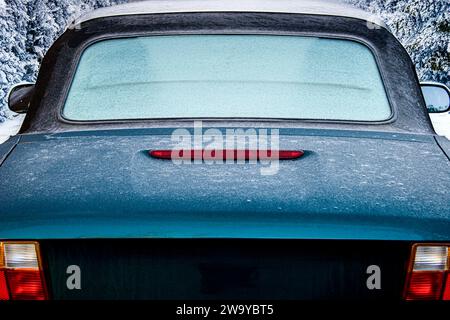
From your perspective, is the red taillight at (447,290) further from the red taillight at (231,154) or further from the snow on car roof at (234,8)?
the snow on car roof at (234,8)

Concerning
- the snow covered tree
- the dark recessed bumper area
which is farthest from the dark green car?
the snow covered tree

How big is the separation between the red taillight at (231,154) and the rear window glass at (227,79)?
461 millimetres

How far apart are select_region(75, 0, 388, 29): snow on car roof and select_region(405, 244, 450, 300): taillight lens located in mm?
1474

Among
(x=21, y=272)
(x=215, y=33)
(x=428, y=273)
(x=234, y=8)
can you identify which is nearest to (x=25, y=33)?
(x=234, y=8)

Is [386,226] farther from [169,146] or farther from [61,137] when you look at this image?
[61,137]

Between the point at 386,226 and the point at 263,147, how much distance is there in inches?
20.4

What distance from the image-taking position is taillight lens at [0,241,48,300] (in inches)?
83.2

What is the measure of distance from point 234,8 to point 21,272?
66.7 inches

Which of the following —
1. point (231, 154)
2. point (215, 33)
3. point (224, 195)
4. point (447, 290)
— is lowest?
point (447, 290)

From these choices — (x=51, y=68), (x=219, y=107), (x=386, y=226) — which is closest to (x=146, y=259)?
(x=386, y=226)

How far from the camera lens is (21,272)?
2.12m

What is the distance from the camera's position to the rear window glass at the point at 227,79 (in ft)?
9.67

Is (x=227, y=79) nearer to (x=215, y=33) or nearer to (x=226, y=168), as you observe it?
(x=215, y=33)
